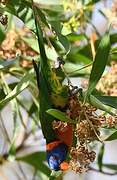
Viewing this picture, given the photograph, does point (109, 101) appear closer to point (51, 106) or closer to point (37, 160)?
point (51, 106)

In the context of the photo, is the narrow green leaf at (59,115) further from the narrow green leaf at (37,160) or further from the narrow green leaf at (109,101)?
the narrow green leaf at (37,160)

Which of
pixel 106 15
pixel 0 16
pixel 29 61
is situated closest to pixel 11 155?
pixel 29 61

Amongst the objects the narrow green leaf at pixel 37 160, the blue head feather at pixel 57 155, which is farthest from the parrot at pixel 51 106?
the narrow green leaf at pixel 37 160

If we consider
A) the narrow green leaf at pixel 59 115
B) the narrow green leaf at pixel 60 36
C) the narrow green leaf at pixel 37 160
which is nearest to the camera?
the narrow green leaf at pixel 59 115

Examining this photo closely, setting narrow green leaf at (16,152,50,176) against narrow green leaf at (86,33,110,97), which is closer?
narrow green leaf at (86,33,110,97)

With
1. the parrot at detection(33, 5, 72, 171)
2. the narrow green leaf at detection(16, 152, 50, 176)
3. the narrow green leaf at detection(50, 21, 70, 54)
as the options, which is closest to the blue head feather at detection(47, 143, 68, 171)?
the parrot at detection(33, 5, 72, 171)

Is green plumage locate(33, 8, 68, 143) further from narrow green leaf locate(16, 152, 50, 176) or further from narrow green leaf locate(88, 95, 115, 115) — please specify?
narrow green leaf locate(16, 152, 50, 176)
